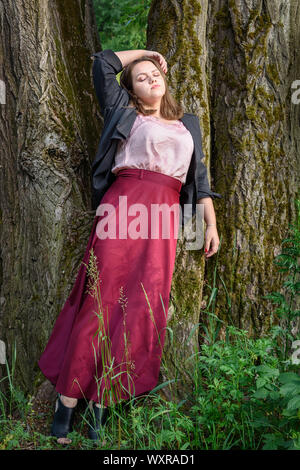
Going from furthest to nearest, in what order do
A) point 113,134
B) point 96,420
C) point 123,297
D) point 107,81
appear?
point 107,81
point 113,134
point 123,297
point 96,420

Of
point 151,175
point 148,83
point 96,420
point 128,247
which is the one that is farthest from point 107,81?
point 96,420

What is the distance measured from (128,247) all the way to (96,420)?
42.7 inches

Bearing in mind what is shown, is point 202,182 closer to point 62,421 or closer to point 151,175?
point 151,175

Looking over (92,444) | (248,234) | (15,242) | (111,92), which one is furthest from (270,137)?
(92,444)

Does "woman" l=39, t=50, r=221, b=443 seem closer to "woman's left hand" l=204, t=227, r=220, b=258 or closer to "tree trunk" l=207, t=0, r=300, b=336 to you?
"woman's left hand" l=204, t=227, r=220, b=258

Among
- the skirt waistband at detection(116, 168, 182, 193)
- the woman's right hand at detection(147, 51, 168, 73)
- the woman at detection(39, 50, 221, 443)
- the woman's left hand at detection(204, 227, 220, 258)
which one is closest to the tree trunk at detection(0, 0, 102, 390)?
the woman at detection(39, 50, 221, 443)

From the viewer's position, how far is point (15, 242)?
160 inches

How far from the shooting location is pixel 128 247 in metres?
3.34

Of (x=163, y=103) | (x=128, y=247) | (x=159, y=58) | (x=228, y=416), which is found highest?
(x=159, y=58)

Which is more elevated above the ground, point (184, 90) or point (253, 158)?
point (184, 90)

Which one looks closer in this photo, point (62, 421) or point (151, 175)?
point (62, 421)

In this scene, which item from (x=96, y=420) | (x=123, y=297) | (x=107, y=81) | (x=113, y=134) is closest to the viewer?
(x=96, y=420)

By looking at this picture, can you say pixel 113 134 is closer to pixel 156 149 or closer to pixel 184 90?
pixel 156 149
